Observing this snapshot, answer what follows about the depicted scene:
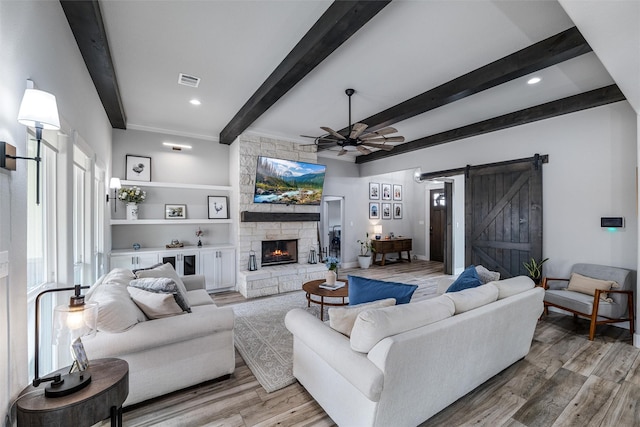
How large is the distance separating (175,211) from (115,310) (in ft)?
11.3

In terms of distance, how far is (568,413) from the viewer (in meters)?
1.96

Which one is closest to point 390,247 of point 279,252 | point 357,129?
point 279,252

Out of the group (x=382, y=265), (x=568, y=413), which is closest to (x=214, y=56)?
(x=568, y=413)

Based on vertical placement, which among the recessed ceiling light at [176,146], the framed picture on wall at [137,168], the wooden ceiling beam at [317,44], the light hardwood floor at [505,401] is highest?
→ the wooden ceiling beam at [317,44]

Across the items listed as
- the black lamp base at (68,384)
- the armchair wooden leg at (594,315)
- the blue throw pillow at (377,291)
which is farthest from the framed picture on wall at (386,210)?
the black lamp base at (68,384)

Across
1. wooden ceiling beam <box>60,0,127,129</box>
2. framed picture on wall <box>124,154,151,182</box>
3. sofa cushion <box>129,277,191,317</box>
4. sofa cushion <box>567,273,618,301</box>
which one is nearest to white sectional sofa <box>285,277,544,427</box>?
sofa cushion <box>129,277,191,317</box>

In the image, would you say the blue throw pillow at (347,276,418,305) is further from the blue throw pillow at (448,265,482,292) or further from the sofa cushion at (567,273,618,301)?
the sofa cushion at (567,273,618,301)

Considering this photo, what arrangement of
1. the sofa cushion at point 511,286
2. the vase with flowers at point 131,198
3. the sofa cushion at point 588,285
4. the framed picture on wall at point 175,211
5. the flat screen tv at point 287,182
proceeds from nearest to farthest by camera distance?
1. the sofa cushion at point 511,286
2. the sofa cushion at point 588,285
3. the vase with flowers at point 131,198
4. the framed picture on wall at point 175,211
5. the flat screen tv at point 287,182

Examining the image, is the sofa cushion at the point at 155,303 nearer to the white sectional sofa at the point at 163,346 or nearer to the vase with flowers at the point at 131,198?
the white sectional sofa at the point at 163,346

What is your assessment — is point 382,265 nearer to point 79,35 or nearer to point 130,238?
point 130,238

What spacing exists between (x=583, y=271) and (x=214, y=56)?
5253 mm

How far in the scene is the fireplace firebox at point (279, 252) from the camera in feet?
17.6

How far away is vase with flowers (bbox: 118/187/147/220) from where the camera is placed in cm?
448

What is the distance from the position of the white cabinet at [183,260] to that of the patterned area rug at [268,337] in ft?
3.82
